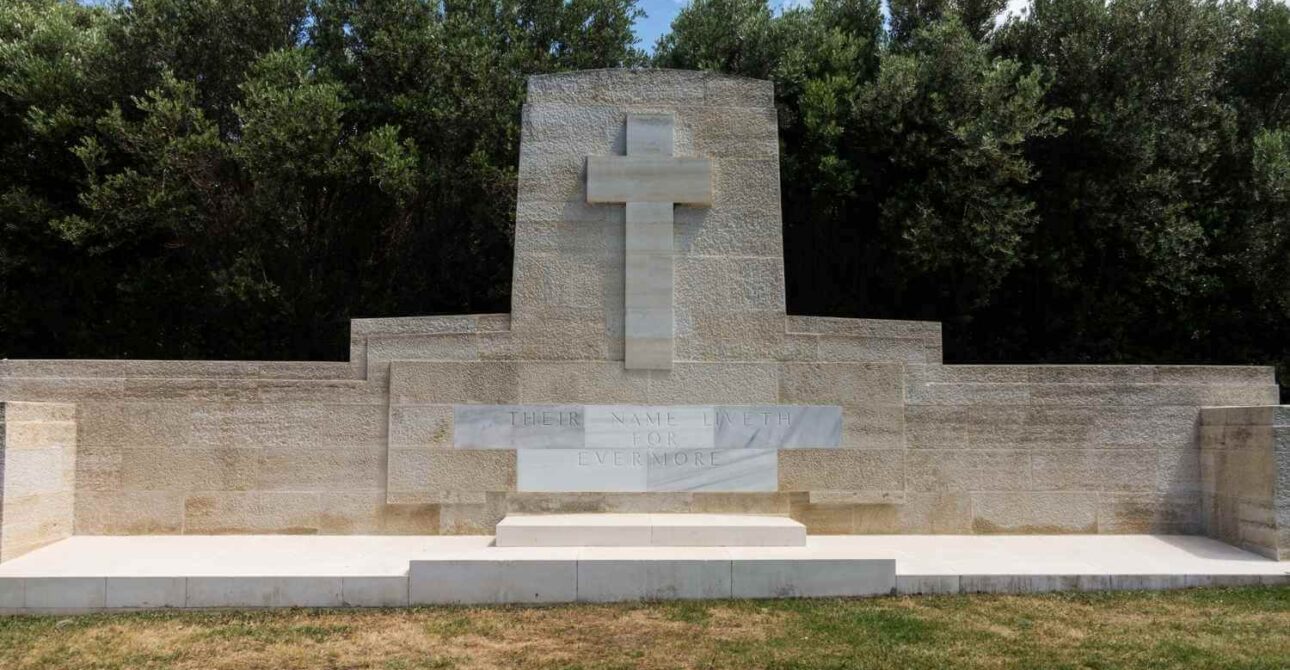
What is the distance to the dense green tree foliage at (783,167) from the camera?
49.0 feet

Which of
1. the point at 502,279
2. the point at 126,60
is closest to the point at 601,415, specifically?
the point at 502,279

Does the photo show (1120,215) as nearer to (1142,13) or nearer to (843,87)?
(1142,13)

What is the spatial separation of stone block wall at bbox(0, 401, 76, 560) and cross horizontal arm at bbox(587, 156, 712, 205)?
6.06 metres

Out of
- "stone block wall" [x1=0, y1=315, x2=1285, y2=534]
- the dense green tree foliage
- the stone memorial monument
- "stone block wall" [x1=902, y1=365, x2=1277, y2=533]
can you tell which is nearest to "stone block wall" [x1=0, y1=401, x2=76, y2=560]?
the stone memorial monument

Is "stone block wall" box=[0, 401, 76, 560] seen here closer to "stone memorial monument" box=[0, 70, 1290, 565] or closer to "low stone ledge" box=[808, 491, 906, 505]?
"stone memorial monument" box=[0, 70, 1290, 565]

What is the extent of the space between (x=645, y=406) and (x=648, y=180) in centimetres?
254

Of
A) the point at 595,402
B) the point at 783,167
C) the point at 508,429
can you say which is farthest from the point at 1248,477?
the point at 783,167

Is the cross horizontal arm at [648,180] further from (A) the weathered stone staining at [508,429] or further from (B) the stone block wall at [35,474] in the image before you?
(B) the stone block wall at [35,474]

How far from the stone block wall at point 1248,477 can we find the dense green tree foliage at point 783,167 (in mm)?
5086

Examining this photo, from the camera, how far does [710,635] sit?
24.2 ft

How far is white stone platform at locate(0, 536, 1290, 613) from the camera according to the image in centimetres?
804

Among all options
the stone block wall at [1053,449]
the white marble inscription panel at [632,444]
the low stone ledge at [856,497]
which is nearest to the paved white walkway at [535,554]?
the stone block wall at [1053,449]

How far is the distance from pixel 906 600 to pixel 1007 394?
11.2ft

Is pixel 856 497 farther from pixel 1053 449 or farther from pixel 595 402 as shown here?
pixel 595 402
